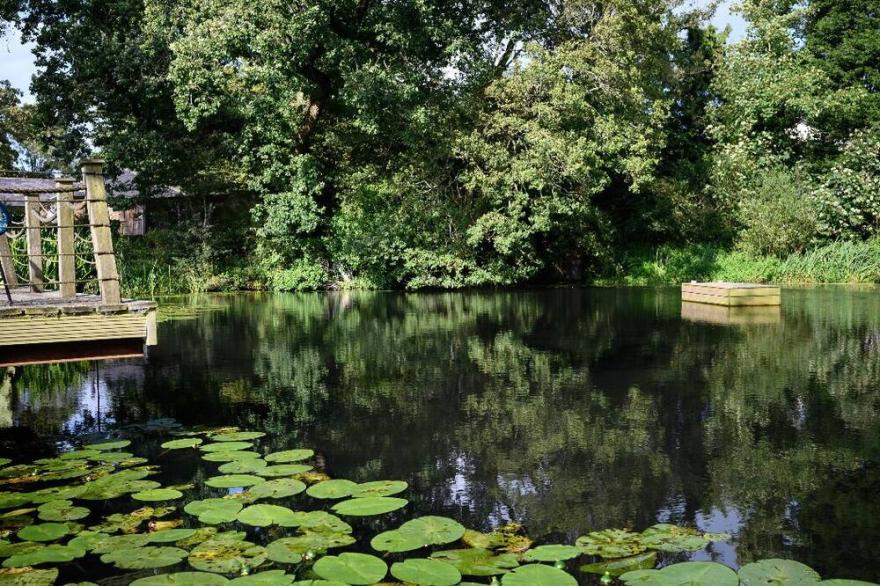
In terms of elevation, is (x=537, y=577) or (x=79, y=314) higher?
(x=79, y=314)

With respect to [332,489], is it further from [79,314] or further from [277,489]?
[79,314]

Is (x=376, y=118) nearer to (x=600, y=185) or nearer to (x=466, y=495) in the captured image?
(x=600, y=185)

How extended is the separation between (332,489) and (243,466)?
954 millimetres

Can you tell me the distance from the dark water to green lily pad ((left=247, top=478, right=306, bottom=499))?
463mm

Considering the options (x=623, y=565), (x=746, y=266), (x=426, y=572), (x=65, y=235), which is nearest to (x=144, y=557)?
(x=426, y=572)

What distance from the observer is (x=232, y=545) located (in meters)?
3.94

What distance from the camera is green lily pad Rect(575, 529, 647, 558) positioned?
390cm

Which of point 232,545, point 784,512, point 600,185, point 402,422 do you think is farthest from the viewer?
point 600,185

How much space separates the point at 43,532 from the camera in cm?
416

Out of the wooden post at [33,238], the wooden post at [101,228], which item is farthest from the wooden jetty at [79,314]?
the wooden post at [33,238]

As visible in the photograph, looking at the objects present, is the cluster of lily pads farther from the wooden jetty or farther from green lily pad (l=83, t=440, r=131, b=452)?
the wooden jetty

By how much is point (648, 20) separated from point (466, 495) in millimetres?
22342

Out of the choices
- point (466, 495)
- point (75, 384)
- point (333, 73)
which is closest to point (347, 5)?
point (333, 73)

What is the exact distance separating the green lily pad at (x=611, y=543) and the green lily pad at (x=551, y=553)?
101mm
